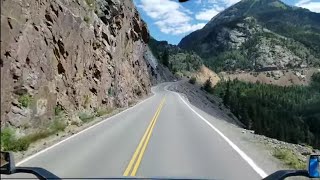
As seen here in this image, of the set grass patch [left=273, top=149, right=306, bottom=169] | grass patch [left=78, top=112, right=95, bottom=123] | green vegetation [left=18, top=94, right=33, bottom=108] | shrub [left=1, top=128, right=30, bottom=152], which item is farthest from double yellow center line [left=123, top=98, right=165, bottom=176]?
grass patch [left=78, top=112, right=95, bottom=123]

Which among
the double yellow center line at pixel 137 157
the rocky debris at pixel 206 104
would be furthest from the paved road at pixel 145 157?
the rocky debris at pixel 206 104

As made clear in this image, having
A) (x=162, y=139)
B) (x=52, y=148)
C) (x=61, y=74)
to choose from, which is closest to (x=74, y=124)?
(x=61, y=74)

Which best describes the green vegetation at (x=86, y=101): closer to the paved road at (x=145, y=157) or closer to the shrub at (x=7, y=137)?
the paved road at (x=145, y=157)

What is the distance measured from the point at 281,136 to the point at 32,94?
16483 cm

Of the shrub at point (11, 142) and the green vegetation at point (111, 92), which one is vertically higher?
the green vegetation at point (111, 92)

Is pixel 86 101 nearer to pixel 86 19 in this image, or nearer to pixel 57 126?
pixel 86 19

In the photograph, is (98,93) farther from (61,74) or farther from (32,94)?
(32,94)

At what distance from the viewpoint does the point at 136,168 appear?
11023mm

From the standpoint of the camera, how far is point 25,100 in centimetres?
1736

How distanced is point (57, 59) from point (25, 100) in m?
8.17

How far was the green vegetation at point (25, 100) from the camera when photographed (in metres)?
17.2

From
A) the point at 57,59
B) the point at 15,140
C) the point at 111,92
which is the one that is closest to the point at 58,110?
the point at 57,59

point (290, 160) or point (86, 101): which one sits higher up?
point (86, 101)

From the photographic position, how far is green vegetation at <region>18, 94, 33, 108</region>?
17217 millimetres
